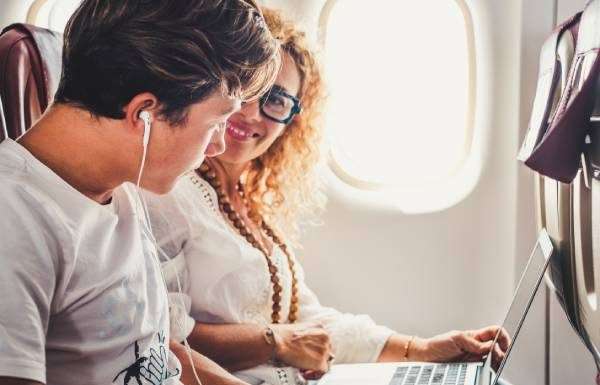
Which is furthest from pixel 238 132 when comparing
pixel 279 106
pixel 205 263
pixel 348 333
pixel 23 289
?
pixel 23 289

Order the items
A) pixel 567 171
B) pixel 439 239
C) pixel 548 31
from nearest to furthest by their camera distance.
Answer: pixel 567 171 < pixel 548 31 < pixel 439 239

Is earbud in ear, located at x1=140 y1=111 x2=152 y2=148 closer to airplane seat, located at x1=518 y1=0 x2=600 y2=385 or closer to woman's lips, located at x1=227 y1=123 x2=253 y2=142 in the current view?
airplane seat, located at x1=518 y1=0 x2=600 y2=385

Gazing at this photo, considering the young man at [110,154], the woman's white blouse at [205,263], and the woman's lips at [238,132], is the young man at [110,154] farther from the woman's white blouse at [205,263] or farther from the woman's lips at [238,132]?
the woman's lips at [238,132]

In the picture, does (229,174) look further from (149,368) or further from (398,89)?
(149,368)

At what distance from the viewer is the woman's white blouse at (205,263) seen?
1.53 m

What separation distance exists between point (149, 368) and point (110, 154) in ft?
0.92

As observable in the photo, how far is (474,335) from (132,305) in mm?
1000

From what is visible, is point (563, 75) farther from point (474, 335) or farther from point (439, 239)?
point (439, 239)

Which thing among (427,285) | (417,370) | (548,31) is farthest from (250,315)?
(548,31)

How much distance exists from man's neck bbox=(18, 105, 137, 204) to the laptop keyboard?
2.68 ft

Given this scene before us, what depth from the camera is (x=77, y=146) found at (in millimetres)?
944

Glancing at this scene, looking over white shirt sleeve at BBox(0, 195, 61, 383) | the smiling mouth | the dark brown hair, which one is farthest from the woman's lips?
white shirt sleeve at BBox(0, 195, 61, 383)

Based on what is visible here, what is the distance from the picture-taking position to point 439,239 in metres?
2.14

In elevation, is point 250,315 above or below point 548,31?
below
